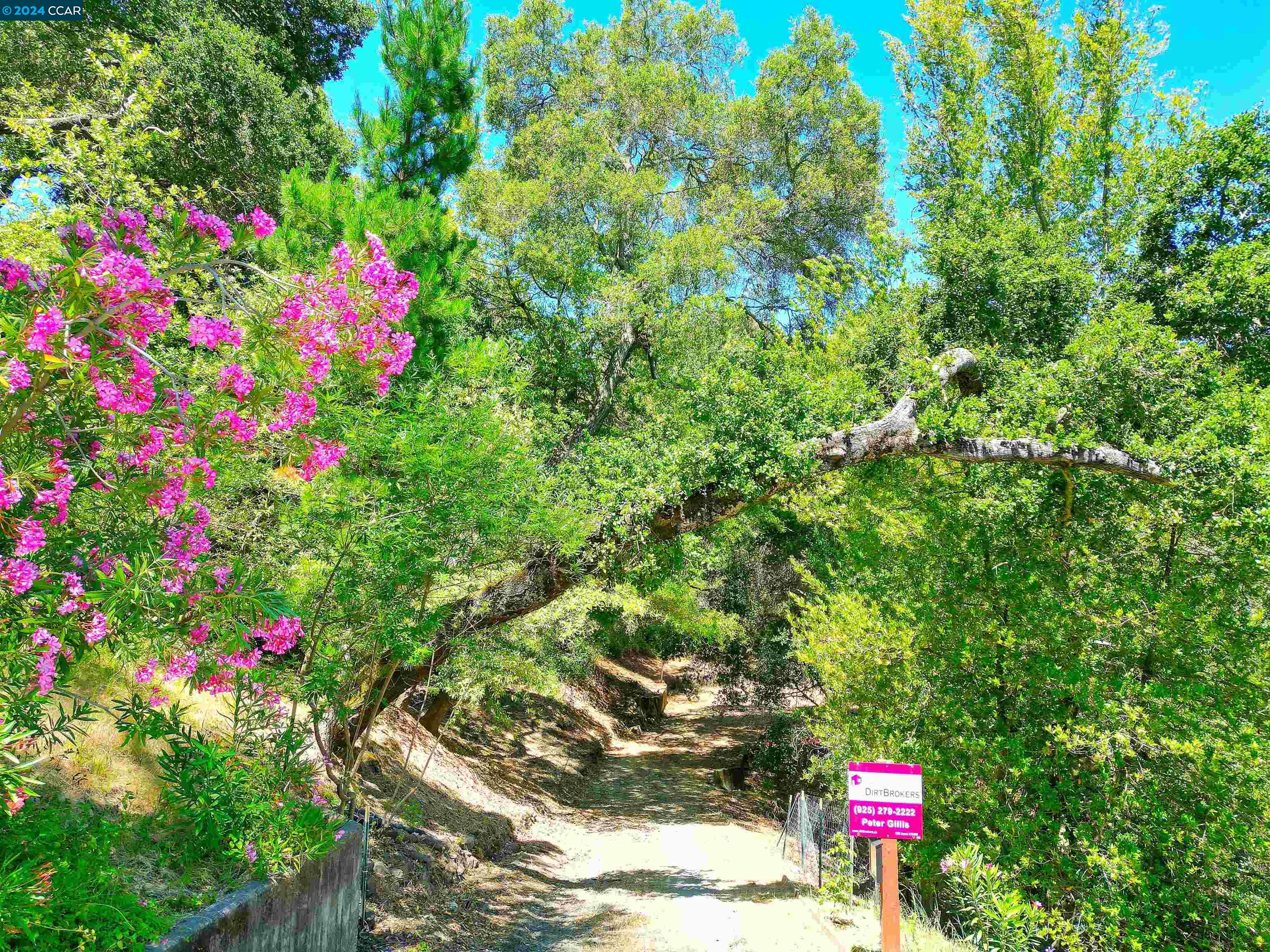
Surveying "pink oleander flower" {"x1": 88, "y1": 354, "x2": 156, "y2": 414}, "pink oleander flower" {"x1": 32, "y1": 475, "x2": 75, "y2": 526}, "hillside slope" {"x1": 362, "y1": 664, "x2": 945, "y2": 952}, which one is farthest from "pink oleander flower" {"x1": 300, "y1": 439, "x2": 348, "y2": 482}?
"hillside slope" {"x1": 362, "y1": 664, "x2": 945, "y2": 952}

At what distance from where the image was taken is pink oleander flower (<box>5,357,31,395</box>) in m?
2.32

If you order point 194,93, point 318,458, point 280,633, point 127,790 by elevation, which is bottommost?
point 127,790

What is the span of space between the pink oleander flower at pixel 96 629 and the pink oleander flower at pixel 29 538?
0.32m

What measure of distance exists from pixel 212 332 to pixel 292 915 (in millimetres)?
3456

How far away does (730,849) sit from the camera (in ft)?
34.6

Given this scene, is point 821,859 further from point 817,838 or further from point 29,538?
point 29,538

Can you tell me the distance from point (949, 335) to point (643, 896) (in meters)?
8.23

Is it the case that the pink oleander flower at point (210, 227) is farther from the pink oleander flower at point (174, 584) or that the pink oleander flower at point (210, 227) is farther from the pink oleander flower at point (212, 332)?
the pink oleander flower at point (174, 584)

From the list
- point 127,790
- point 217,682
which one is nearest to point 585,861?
point 127,790

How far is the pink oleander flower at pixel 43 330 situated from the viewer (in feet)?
7.93

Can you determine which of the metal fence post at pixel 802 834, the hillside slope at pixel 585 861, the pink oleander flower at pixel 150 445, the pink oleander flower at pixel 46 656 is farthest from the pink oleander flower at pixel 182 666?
the metal fence post at pixel 802 834

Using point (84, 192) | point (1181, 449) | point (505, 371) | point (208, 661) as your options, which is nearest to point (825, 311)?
point (505, 371)

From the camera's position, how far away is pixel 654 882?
893 centimetres

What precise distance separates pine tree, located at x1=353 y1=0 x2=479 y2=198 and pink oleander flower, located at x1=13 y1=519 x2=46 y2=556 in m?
9.09
